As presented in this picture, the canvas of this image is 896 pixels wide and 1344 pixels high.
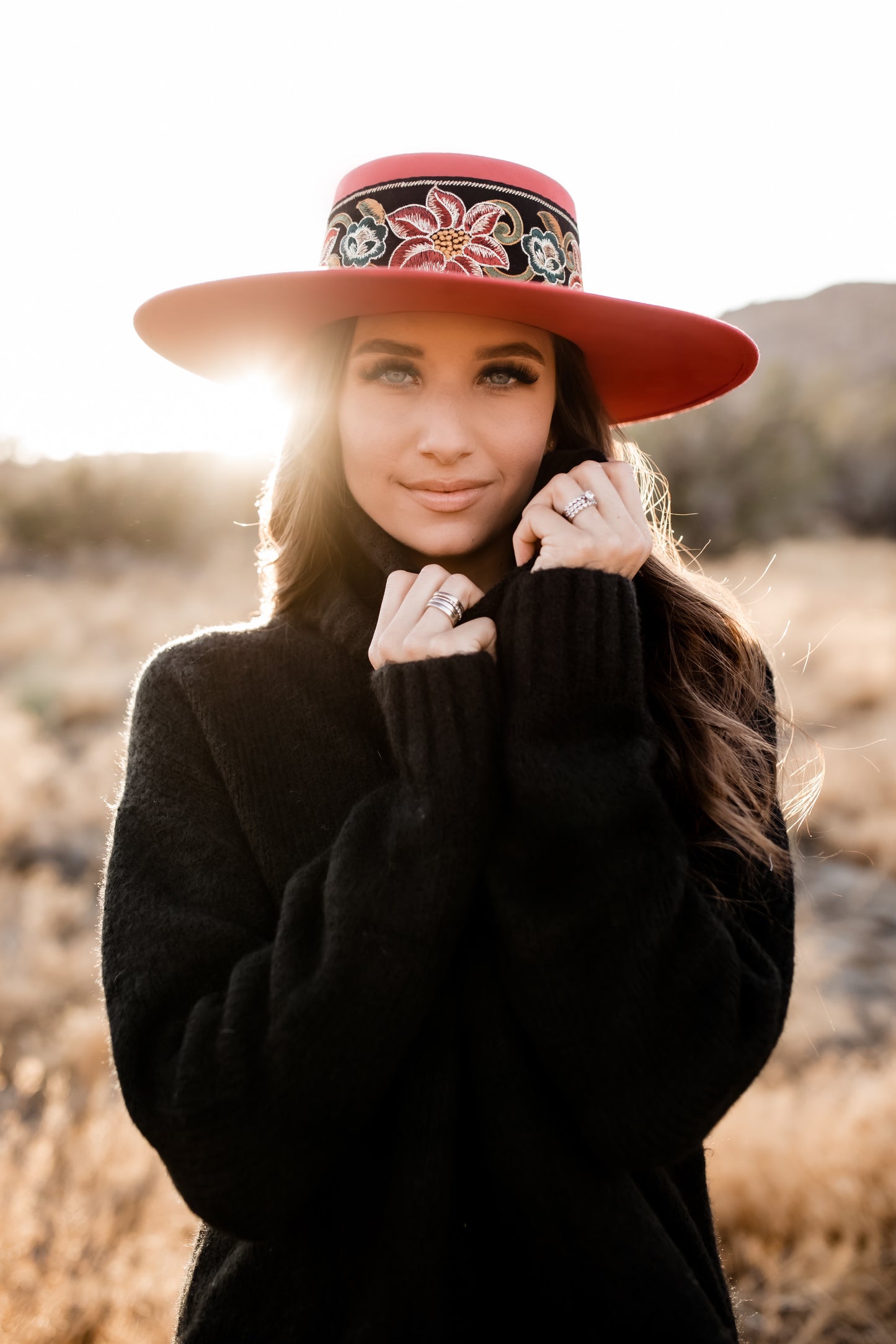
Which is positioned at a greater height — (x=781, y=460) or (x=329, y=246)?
(x=329, y=246)

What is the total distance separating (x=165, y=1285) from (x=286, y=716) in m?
2.08

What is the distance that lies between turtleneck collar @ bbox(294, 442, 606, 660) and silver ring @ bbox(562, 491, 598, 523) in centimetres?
12

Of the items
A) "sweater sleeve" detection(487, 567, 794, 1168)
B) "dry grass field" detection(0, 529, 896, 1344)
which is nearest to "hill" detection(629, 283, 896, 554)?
"dry grass field" detection(0, 529, 896, 1344)

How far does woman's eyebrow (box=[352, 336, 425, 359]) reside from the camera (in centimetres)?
174

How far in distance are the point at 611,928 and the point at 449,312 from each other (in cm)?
113

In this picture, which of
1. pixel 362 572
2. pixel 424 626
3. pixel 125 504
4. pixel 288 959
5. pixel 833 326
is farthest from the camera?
pixel 833 326

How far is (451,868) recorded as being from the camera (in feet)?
4.43

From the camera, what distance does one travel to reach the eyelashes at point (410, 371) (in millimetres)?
1770

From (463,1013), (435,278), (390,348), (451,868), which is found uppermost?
(435,278)

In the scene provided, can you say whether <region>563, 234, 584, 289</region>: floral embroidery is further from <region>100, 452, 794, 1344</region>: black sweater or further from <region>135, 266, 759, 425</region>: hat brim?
<region>100, 452, 794, 1344</region>: black sweater

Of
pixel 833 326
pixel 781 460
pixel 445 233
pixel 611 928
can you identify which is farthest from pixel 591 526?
pixel 833 326

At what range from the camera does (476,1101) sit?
4.67 ft

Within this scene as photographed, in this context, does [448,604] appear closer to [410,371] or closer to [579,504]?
[579,504]

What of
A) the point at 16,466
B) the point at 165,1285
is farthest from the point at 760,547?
the point at 165,1285
